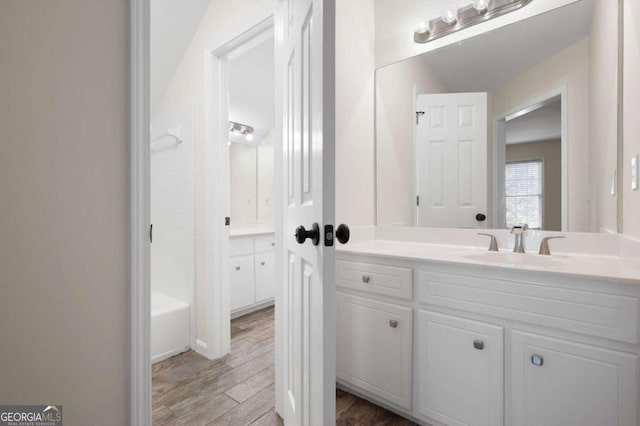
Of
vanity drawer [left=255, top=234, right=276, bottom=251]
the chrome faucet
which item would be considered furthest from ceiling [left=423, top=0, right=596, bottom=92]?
vanity drawer [left=255, top=234, right=276, bottom=251]

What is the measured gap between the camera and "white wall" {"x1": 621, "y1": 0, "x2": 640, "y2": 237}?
110cm

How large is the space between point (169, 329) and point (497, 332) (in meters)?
2.08

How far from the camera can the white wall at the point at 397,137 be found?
1980mm

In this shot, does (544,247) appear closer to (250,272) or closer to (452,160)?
(452,160)

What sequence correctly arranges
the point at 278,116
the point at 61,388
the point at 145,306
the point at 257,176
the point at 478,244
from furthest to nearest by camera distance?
the point at 257,176 → the point at 478,244 → the point at 278,116 → the point at 145,306 → the point at 61,388

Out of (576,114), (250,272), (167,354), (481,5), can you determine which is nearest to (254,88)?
(250,272)

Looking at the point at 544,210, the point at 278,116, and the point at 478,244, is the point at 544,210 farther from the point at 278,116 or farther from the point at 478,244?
the point at 278,116

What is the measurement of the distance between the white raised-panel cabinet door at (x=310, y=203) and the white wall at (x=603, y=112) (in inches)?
53.4

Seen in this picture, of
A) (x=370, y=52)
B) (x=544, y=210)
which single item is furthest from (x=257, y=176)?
(x=544, y=210)

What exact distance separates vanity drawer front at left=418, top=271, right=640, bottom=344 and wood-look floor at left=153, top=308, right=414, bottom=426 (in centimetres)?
71

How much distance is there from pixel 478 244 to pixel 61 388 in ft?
6.17

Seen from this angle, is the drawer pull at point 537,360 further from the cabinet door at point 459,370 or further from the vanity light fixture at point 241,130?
the vanity light fixture at point 241,130

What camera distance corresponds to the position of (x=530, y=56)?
1565 millimetres

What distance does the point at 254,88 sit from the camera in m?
3.10
